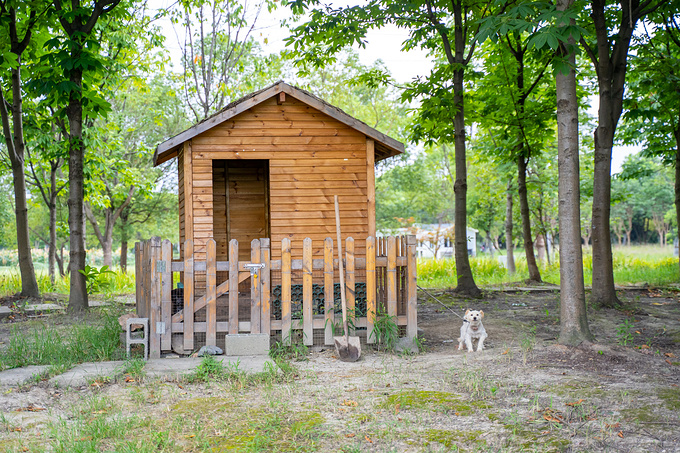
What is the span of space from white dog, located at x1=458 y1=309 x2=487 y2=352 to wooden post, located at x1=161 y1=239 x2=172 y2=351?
375 centimetres

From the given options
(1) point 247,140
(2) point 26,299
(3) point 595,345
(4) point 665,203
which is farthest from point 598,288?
(4) point 665,203

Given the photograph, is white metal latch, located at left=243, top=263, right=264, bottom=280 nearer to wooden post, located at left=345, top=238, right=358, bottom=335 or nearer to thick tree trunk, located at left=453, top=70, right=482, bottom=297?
wooden post, located at left=345, top=238, right=358, bottom=335

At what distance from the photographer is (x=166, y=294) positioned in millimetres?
6875

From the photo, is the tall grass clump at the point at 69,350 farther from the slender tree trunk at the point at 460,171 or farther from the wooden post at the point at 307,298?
the slender tree trunk at the point at 460,171

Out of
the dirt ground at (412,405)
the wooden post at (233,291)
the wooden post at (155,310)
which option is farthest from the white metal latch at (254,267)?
the dirt ground at (412,405)

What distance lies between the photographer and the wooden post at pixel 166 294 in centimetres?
686

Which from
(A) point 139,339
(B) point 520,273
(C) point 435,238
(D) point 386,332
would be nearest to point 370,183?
(D) point 386,332

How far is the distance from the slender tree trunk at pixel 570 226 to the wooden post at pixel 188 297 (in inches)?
184

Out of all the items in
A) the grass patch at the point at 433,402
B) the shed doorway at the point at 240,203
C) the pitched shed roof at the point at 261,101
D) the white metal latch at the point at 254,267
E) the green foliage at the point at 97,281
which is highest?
the pitched shed roof at the point at 261,101

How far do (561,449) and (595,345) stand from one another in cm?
344

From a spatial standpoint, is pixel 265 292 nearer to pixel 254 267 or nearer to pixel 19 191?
pixel 254 267

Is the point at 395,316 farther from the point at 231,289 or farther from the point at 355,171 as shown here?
the point at 355,171

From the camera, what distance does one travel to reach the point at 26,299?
12.6 m

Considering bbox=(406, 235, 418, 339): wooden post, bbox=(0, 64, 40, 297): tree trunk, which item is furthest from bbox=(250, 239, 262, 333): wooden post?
bbox=(0, 64, 40, 297): tree trunk
